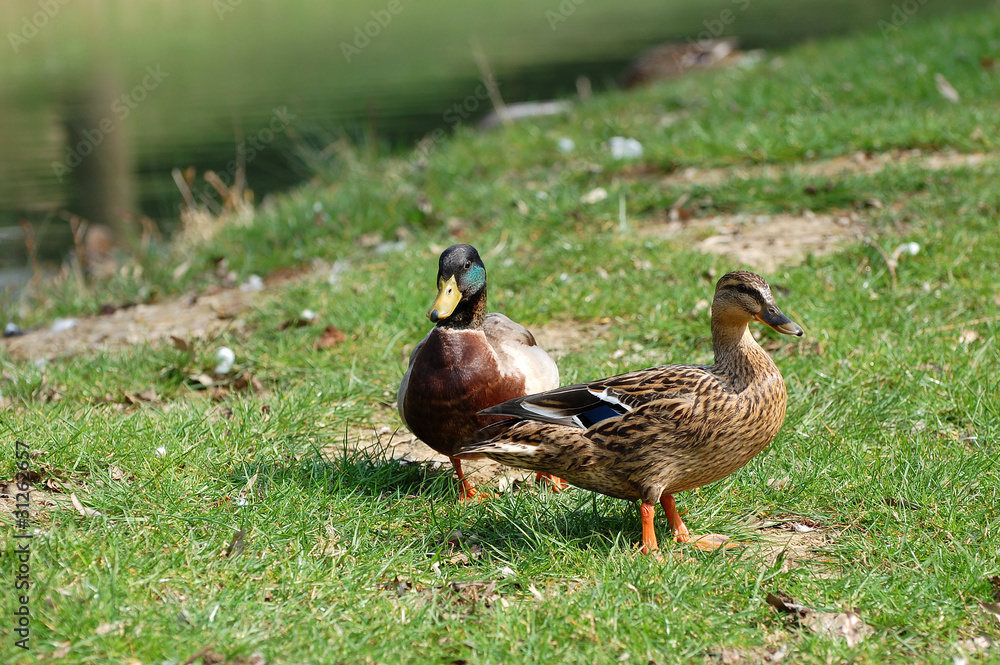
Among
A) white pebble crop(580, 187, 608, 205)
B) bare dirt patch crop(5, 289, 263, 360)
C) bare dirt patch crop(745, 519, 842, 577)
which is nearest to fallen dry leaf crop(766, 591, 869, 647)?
bare dirt patch crop(745, 519, 842, 577)

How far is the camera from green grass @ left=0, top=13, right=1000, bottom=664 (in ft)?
8.93

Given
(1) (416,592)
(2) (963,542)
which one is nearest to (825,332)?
(2) (963,542)

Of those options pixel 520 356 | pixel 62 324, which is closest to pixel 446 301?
pixel 520 356

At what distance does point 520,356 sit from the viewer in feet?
12.3

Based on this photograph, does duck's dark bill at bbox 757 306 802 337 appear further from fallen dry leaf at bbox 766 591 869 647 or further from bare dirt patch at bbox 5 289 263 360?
bare dirt patch at bbox 5 289 263 360

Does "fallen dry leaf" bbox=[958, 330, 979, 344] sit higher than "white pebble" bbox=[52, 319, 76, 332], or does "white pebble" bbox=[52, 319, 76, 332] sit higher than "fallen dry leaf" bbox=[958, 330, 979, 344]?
"fallen dry leaf" bbox=[958, 330, 979, 344]

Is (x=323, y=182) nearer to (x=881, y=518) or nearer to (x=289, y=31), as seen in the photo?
(x=881, y=518)

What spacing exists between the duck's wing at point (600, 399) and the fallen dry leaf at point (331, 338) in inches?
85.9

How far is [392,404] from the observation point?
4562mm

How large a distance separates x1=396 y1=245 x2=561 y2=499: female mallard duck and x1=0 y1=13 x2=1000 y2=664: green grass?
0.95 ft

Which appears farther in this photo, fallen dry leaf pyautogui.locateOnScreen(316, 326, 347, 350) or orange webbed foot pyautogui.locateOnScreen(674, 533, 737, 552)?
fallen dry leaf pyautogui.locateOnScreen(316, 326, 347, 350)

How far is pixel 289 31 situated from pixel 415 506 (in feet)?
72.5

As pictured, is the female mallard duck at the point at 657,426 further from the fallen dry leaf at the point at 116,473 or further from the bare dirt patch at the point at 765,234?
the bare dirt patch at the point at 765,234

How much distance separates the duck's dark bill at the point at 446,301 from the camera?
11.3 feet
